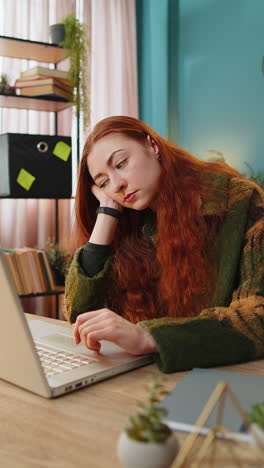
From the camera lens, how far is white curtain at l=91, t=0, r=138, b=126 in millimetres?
3258

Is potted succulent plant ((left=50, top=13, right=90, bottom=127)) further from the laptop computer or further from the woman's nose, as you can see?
the laptop computer

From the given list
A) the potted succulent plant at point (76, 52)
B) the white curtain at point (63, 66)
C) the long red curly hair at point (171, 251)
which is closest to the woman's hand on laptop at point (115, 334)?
the long red curly hair at point (171, 251)

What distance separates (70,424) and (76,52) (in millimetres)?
2665

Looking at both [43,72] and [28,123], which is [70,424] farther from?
[28,123]

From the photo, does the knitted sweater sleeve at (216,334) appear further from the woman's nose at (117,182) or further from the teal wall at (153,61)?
the teal wall at (153,61)

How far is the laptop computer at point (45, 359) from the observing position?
650 millimetres

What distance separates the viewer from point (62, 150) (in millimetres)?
2736

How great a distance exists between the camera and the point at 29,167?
102 inches

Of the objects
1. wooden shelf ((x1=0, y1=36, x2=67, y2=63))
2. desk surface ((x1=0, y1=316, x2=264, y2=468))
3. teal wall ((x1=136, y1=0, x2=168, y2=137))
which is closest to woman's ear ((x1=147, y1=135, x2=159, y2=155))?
desk surface ((x1=0, y1=316, x2=264, y2=468))

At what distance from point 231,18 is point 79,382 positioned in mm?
2806

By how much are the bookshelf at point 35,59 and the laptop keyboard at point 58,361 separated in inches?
71.2

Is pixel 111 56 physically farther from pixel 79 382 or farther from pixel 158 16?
pixel 79 382

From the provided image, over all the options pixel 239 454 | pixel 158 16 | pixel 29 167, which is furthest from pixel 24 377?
pixel 158 16

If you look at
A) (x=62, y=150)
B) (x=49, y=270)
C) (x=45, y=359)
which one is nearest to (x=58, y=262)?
(x=49, y=270)
